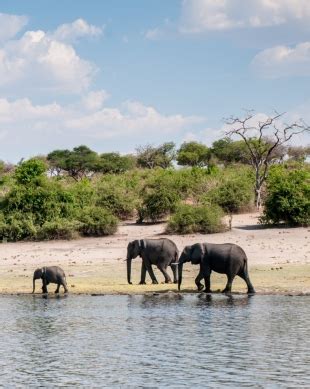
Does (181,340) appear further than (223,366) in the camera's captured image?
Yes

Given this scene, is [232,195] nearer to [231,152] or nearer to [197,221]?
[197,221]

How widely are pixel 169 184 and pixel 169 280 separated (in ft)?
55.9

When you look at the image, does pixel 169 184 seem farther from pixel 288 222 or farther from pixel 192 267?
pixel 192 267

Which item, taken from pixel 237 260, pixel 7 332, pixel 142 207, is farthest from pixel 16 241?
pixel 7 332

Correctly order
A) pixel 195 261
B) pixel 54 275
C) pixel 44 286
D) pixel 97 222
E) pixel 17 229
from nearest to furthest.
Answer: pixel 195 261, pixel 54 275, pixel 44 286, pixel 97 222, pixel 17 229

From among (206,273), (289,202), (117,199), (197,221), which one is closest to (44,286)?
(206,273)

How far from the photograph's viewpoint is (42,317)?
2406cm

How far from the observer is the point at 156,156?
9519cm

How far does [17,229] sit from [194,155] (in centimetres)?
5019

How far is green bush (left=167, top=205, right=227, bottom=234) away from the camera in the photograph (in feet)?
137

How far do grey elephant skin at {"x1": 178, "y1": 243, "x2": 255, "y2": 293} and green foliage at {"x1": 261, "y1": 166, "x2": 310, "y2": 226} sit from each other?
13.9 metres

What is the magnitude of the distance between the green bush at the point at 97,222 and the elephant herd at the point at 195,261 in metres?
12.2

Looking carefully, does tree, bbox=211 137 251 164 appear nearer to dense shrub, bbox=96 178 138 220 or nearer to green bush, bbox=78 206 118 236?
dense shrub, bbox=96 178 138 220

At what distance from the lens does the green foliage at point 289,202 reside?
42.1m
